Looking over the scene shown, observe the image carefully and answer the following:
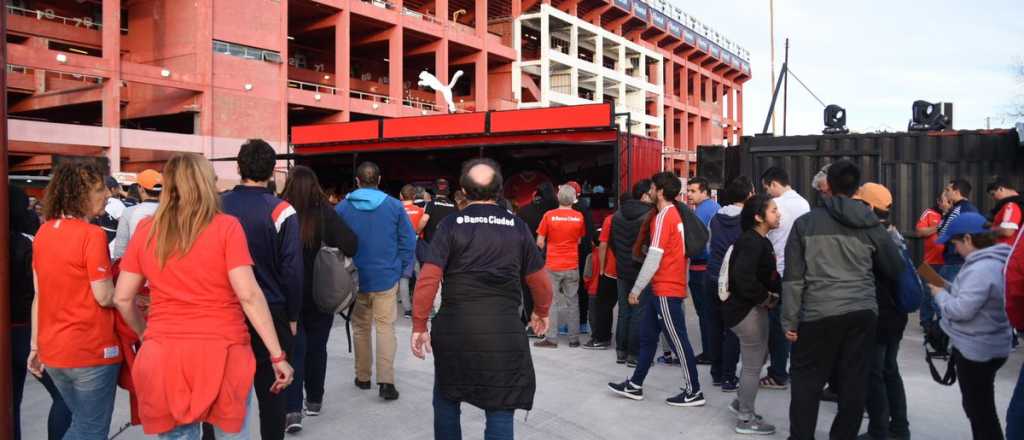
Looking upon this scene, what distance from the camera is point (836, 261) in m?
3.92

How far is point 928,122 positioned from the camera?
11039 millimetres

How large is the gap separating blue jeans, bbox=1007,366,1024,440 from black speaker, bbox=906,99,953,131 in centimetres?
903

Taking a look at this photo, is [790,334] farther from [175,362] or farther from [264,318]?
[175,362]

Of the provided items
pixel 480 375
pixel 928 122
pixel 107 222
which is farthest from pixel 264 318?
pixel 928 122

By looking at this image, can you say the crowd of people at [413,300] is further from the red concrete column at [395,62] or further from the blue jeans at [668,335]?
the red concrete column at [395,62]

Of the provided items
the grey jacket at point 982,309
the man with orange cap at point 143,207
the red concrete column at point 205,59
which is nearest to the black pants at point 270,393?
the man with orange cap at point 143,207

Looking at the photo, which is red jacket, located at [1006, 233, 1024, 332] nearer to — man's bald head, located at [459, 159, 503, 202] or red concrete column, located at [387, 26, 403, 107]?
man's bald head, located at [459, 159, 503, 202]

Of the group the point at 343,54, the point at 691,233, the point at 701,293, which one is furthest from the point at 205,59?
the point at 691,233

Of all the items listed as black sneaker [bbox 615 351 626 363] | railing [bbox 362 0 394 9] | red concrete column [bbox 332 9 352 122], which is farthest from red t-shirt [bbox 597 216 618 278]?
railing [bbox 362 0 394 9]

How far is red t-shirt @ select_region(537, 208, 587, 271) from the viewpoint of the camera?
7.31 m

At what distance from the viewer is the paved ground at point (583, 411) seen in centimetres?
475

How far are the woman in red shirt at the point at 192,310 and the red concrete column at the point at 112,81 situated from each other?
84.2 feet

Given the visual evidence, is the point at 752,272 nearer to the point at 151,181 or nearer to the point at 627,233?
the point at 627,233

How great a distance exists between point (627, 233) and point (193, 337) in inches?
181
